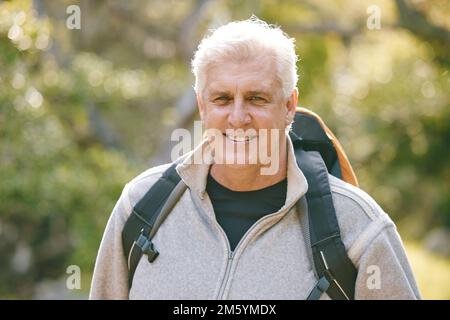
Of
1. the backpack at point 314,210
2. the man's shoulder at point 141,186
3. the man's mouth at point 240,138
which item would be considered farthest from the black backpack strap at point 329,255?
the man's shoulder at point 141,186

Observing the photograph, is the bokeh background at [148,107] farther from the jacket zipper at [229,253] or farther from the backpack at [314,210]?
the jacket zipper at [229,253]

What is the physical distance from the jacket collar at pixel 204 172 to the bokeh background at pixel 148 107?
2230 millimetres

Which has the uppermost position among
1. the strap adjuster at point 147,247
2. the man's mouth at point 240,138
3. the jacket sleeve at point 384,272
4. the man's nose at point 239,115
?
the man's nose at point 239,115

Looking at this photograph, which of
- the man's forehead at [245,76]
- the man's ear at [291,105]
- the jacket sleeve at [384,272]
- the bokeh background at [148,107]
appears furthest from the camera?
the bokeh background at [148,107]

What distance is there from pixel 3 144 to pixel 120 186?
43.0 inches

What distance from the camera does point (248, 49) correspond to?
6.98ft

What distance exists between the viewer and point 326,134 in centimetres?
235

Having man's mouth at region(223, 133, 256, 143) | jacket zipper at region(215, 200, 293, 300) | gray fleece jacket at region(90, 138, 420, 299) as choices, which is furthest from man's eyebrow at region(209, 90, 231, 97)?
jacket zipper at region(215, 200, 293, 300)

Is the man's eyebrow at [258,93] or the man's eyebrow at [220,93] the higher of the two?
the man's eyebrow at [220,93]

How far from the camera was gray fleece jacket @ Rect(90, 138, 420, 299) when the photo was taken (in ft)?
6.61

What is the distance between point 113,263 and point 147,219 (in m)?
0.18

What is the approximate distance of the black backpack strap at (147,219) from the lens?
7.14 ft

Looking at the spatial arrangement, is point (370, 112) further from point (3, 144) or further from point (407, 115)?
point (3, 144)

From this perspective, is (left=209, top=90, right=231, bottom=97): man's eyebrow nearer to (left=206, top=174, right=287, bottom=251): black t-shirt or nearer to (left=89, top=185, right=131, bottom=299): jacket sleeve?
(left=206, top=174, right=287, bottom=251): black t-shirt
